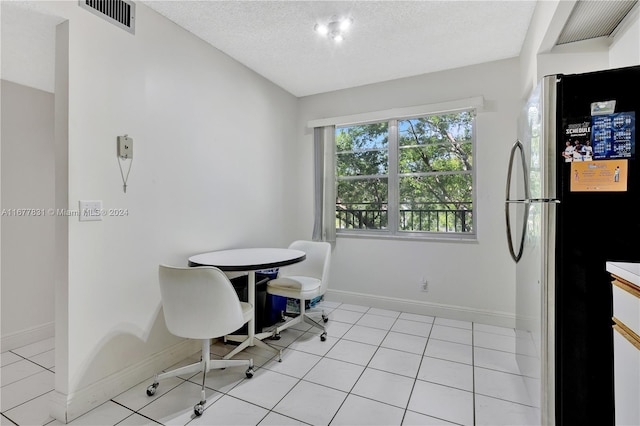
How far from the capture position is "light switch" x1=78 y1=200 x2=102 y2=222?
5.71 feet

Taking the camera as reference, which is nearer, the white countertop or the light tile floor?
the white countertop

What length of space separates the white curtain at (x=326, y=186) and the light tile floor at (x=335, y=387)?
1291mm

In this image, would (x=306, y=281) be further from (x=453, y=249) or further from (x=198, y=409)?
(x=453, y=249)

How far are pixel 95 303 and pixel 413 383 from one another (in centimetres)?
206

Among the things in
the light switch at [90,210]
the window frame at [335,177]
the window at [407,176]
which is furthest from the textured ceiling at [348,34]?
the light switch at [90,210]

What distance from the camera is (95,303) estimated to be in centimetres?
181

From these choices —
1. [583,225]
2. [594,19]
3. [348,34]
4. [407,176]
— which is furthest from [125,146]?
[594,19]

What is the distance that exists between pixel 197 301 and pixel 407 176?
2506 mm

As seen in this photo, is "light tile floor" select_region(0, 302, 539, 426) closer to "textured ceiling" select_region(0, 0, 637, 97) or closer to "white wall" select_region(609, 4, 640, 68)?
"white wall" select_region(609, 4, 640, 68)

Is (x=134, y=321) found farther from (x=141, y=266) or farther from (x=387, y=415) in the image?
(x=387, y=415)

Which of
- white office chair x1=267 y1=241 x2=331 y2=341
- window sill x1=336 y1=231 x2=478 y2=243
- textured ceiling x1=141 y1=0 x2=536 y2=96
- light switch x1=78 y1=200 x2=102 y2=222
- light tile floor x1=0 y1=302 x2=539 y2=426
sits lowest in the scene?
light tile floor x1=0 y1=302 x2=539 y2=426

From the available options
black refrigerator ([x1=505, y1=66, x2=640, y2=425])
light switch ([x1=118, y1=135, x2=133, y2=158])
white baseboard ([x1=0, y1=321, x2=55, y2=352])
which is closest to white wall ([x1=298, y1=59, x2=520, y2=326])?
black refrigerator ([x1=505, y1=66, x2=640, y2=425])

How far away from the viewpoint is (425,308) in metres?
3.21

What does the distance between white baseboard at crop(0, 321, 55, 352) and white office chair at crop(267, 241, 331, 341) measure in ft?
6.76
